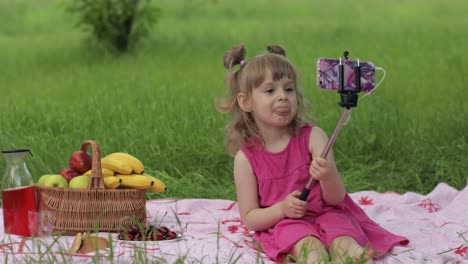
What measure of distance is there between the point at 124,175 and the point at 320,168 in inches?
46.8

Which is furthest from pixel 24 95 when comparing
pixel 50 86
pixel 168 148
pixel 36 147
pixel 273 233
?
pixel 273 233

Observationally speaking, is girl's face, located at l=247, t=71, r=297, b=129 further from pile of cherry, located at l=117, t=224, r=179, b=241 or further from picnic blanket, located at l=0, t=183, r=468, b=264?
pile of cherry, located at l=117, t=224, r=179, b=241

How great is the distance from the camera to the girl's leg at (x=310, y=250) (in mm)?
→ 3913

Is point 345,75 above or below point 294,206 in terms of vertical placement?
above

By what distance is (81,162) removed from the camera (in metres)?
4.79

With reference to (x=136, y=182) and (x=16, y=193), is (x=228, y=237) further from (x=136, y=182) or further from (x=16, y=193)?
(x=16, y=193)

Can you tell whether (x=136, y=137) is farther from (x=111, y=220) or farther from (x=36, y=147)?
(x=111, y=220)

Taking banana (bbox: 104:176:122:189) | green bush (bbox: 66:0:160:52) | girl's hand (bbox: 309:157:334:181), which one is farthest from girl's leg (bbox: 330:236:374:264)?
green bush (bbox: 66:0:160:52)

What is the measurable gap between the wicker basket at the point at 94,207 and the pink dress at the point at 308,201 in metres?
0.63

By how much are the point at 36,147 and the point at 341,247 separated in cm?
345

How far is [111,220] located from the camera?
4.66 m

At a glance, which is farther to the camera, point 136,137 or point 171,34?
point 171,34

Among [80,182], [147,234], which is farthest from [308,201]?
[80,182]

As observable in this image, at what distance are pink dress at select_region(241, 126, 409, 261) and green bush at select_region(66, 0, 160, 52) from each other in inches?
275
